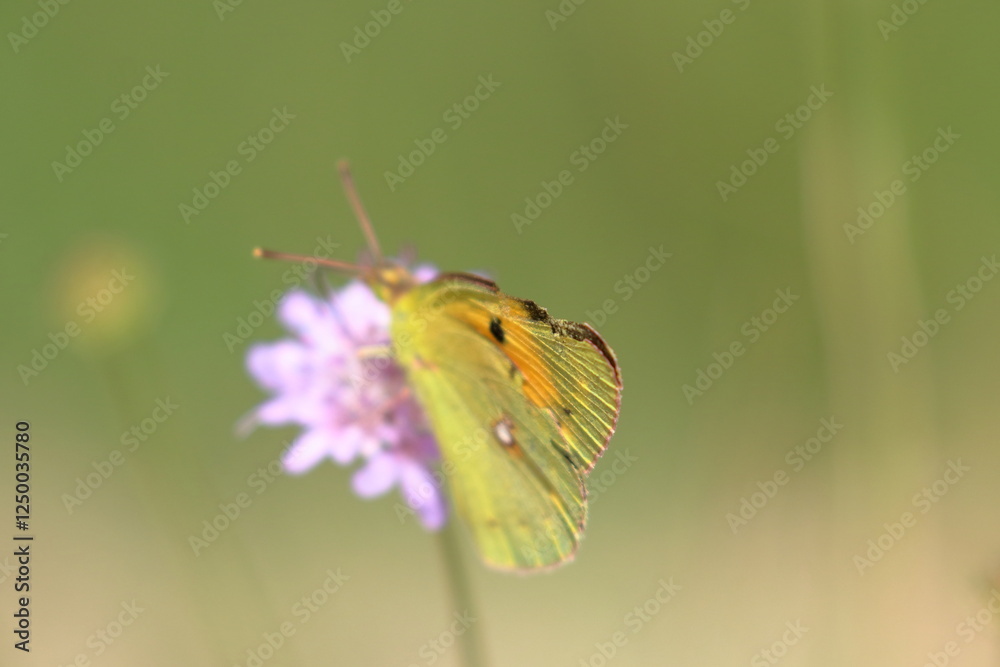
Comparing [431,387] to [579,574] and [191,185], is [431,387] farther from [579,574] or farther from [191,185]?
[191,185]

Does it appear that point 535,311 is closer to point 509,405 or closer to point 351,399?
point 509,405

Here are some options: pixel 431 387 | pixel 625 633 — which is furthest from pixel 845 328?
pixel 625 633

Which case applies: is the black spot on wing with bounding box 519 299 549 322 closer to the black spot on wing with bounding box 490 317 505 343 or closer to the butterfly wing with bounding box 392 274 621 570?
the butterfly wing with bounding box 392 274 621 570

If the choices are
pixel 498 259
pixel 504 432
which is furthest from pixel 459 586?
pixel 498 259

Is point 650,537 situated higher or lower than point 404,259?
lower

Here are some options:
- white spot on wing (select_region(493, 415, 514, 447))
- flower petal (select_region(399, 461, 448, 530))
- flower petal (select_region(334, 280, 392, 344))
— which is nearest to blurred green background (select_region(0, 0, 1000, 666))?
flower petal (select_region(334, 280, 392, 344))

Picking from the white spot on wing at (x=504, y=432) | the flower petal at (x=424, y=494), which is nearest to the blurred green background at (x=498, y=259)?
the white spot on wing at (x=504, y=432)
